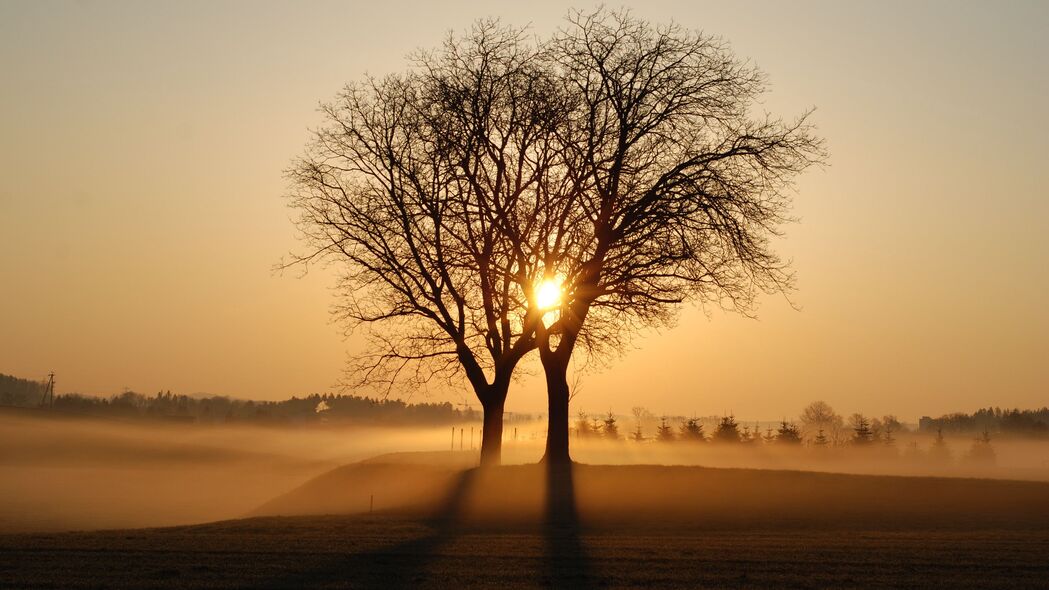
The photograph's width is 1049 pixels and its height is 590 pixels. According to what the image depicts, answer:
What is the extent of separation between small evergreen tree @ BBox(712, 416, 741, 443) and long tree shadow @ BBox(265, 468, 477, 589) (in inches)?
2905

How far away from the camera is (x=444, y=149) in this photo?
30.0 metres

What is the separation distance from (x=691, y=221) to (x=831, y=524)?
9861 mm

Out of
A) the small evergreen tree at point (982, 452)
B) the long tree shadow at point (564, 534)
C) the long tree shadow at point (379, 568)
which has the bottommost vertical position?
the long tree shadow at point (379, 568)

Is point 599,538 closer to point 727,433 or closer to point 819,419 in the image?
point 727,433

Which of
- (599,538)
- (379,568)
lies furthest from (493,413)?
(379,568)

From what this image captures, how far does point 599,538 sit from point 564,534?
3.69 ft

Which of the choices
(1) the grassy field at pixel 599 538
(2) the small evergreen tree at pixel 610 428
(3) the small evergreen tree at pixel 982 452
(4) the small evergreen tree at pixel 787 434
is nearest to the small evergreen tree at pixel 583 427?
A: (2) the small evergreen tree at pixel 610 428

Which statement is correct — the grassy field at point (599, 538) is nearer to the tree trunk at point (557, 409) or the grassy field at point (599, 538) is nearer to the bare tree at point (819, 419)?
the tree trunk at point (557, 409)

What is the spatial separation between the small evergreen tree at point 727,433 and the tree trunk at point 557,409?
210 ft

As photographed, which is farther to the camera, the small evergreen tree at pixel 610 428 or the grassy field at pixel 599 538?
the small evergreen tree at pixel 610 428

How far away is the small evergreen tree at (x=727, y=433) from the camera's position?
93062 mm

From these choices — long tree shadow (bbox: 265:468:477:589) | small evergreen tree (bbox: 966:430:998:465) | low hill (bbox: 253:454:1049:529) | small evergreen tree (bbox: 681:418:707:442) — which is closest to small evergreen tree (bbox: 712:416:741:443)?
small evergreen tree (bbox: 681:418:707:442)

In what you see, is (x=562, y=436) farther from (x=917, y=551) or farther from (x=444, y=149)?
(x=917, y=551)

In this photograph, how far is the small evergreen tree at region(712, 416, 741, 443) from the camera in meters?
93.1
